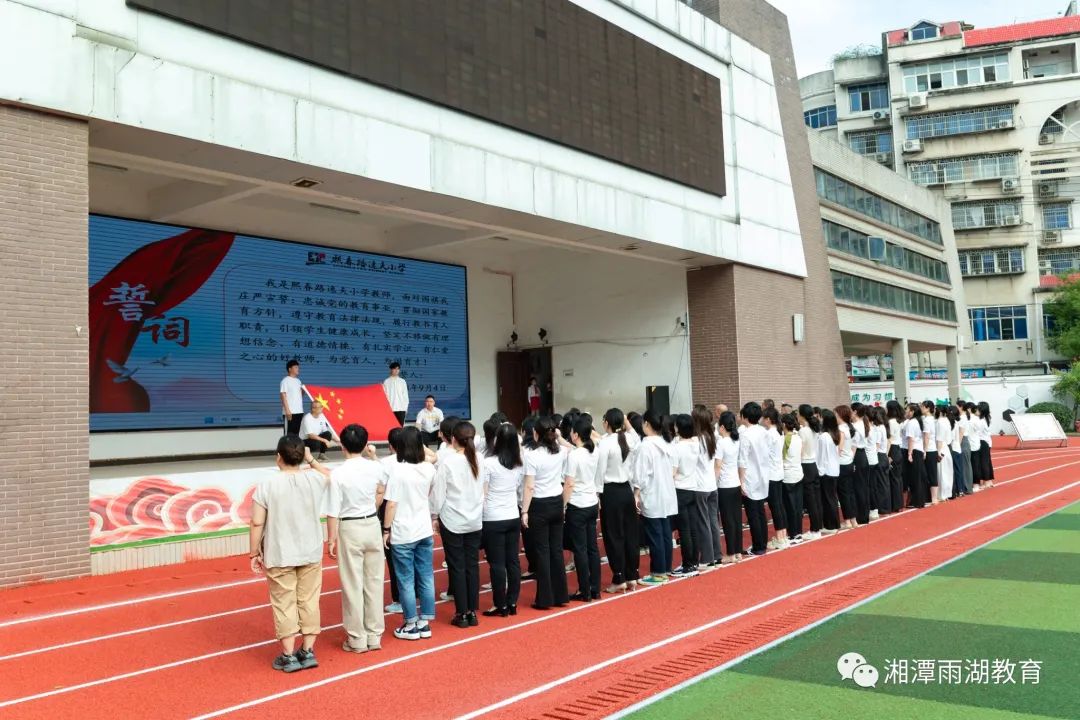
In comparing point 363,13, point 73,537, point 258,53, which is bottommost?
point 73,537

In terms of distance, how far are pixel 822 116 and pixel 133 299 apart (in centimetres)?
4594

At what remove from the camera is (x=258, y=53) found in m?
9.80

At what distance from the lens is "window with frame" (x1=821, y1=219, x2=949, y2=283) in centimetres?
2344

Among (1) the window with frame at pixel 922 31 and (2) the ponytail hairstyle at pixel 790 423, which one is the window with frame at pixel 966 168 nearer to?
(1) the window with frame at pixel 922 31

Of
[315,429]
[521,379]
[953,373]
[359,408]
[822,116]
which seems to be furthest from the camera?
[822,116]

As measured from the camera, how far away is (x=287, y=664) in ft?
18.0

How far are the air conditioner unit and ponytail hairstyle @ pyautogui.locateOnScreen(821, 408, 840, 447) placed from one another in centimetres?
1630

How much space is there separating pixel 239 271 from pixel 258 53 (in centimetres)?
487

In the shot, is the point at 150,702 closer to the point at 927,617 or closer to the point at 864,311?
the point at 927,617

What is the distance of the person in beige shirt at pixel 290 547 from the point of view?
5480mm

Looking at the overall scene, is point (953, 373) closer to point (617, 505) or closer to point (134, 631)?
point (617, 505)

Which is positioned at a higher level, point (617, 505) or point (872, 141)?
point (872, 141)

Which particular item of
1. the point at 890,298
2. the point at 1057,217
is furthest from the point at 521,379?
the point at 1057,217

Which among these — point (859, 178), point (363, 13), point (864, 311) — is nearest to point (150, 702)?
point (363, 13)
